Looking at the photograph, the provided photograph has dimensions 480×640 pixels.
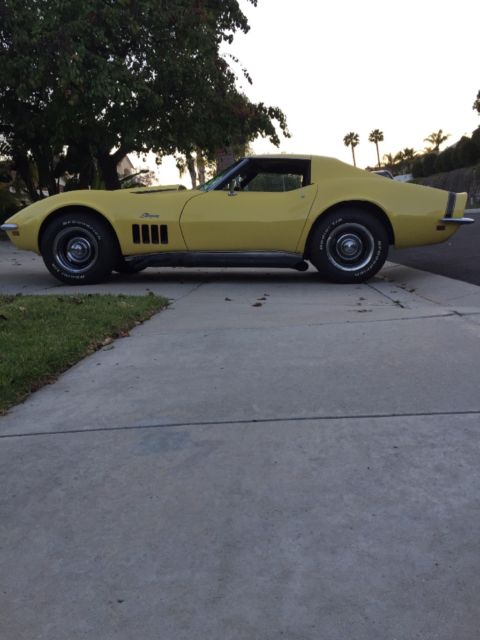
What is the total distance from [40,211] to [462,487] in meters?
6.57

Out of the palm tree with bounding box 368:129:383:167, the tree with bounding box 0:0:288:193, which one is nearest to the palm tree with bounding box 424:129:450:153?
the palm tree with bounding box 368:129:383:167

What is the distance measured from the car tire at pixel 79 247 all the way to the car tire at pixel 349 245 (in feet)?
7.99

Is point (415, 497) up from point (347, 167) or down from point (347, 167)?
down

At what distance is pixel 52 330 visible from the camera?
4.85 metres

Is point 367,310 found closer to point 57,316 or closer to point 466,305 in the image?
point 466,305

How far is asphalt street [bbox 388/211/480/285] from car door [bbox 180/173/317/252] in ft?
6.53

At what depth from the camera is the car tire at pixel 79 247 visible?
768 centimetres

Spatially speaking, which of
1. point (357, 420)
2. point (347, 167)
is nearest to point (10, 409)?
point (357, 420)

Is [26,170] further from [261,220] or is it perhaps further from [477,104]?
[477,104]

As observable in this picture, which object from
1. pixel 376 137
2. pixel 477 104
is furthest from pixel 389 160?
pixel 477 104

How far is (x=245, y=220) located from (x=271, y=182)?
2.02 ft

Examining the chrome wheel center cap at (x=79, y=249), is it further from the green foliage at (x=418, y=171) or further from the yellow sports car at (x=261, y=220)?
the green foliage at (x=418, y=171)

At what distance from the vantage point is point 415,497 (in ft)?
7.51

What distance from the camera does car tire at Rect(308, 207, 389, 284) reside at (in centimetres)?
752
